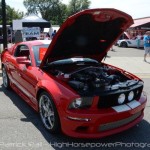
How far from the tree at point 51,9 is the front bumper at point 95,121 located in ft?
246

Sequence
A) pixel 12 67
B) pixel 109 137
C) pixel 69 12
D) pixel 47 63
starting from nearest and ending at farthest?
pixel 109 137
pixel 47 63
pixel 12 67
pixel 69 12

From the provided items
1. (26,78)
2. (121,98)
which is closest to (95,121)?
(121,98)

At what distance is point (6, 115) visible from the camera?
5020mm

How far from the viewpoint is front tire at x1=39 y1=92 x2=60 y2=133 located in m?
3.96

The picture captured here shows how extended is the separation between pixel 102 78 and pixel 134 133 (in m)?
1.01

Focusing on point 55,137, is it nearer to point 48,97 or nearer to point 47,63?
point 48,97

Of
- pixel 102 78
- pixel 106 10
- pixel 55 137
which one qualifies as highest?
pixel 106 10

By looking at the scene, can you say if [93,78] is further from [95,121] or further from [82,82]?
[95,121]

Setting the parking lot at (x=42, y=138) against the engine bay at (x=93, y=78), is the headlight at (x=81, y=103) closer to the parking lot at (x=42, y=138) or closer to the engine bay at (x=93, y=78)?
the engine bay at (x=93, y=78)

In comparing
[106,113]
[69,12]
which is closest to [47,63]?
[106,113]

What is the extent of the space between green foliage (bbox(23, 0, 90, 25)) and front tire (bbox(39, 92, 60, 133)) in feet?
241

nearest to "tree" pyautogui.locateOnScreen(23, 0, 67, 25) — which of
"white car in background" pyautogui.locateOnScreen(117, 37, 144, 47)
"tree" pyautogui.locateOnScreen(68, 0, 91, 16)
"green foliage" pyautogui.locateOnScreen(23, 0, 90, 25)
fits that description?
"green foliage" pyautogui.locateOnScreen(23, 0, 90, 25)

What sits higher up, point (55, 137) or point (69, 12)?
point (69, 12)

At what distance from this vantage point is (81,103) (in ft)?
12.4
